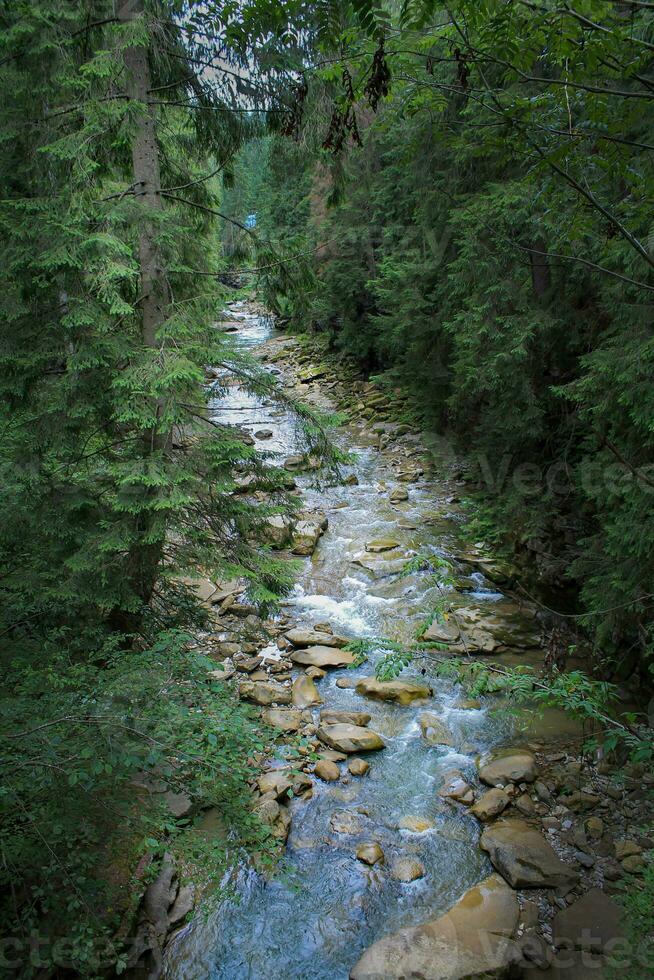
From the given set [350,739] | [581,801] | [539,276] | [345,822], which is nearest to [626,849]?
[581,801]

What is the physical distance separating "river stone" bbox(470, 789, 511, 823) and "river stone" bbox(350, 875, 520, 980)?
891 mm

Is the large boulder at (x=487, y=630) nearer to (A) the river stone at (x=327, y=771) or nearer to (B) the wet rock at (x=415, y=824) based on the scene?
(A) the river stone at (x=327, y=771)

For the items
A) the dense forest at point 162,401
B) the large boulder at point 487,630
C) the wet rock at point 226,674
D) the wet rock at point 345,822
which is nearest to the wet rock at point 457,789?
the wet rock at point 345,822

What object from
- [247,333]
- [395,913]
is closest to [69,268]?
[395,913]

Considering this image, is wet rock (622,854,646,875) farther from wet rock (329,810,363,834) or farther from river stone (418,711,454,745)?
wet rock (329,810,363,834)

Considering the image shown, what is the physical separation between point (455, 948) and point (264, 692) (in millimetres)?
3765

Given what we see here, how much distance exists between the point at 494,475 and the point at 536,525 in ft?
8.57

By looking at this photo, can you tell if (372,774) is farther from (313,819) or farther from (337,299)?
(337,299)

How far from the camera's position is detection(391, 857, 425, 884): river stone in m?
5.16

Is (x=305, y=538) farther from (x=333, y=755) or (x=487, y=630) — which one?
(x=333, y=755)

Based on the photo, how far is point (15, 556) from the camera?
20.3ft

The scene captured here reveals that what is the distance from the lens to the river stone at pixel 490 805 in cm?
571

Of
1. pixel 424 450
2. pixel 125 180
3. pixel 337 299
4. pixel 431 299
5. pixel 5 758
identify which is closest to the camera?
pixel 5 758

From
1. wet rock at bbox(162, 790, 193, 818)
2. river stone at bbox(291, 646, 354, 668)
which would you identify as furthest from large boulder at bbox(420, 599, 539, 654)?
wet rock at bbox(162, 790, 193, 818)
